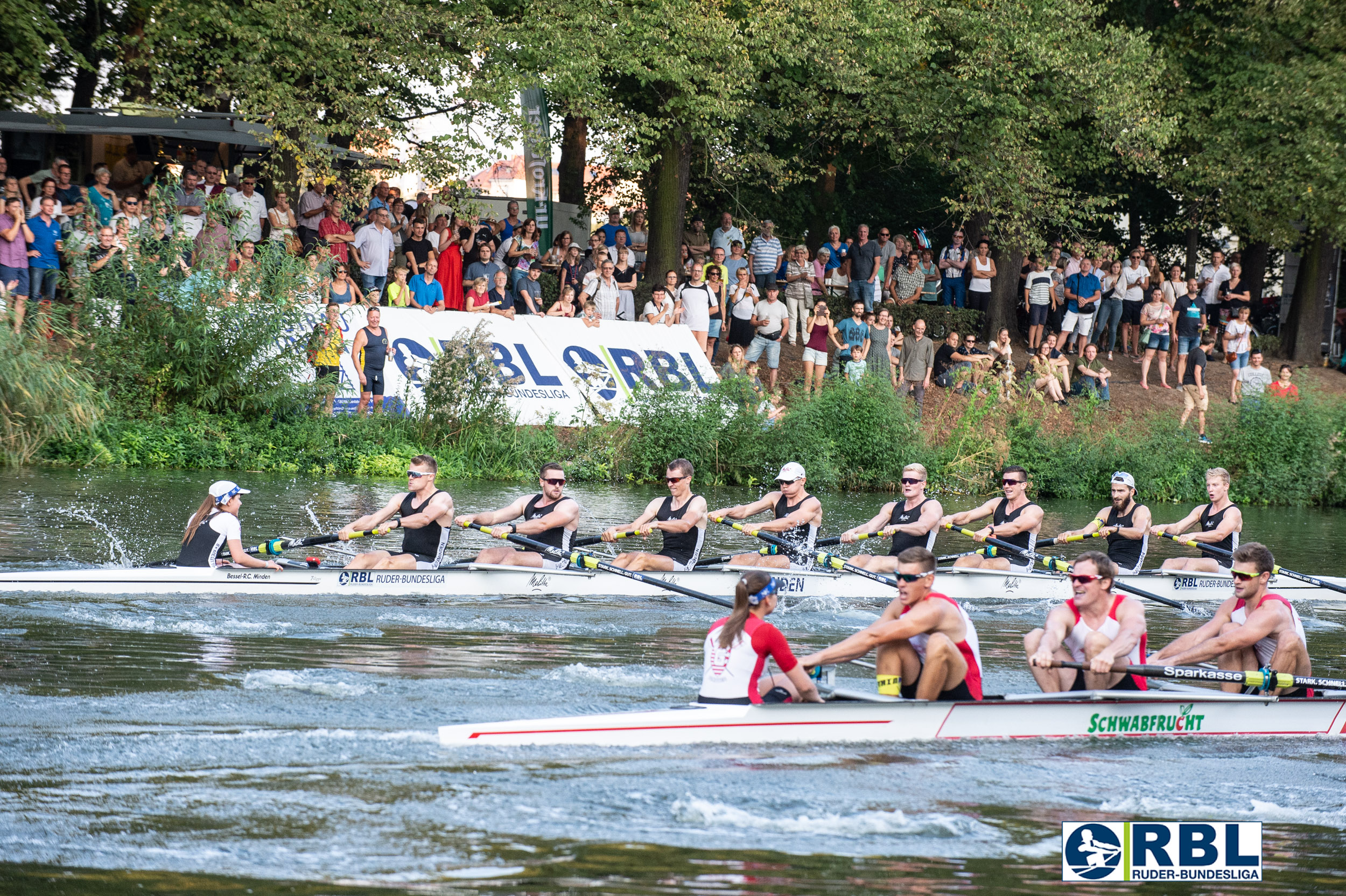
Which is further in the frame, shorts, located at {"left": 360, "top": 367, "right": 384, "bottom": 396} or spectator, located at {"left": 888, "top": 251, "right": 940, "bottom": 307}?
spectator, located at {"left": 888, "top": 251, "right": 940, "bottom": 307}

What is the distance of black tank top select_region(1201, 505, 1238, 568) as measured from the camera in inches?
650

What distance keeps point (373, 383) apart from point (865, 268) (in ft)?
33.5

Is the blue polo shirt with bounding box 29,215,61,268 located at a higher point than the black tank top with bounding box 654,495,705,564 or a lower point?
higher

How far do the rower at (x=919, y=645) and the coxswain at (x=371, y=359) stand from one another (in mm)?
13546

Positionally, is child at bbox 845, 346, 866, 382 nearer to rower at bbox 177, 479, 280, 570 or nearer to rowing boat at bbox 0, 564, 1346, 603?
rowing boat at bbox 0, 564, 1346, 603

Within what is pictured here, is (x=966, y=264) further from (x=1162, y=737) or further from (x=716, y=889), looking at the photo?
(x=716, y=889)

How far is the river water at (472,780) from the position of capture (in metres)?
6.75

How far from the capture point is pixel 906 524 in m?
15.3

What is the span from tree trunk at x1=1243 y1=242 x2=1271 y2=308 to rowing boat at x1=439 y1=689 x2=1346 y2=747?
27.9 metres

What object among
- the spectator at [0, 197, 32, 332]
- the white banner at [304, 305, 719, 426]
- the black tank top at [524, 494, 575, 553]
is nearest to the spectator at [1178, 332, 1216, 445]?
the white banner at [304, 305, 719, 426]

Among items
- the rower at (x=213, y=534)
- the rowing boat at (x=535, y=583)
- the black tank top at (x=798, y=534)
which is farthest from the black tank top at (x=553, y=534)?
the rower at (x=213, y=534)

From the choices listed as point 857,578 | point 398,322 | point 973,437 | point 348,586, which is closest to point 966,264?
point 973,437

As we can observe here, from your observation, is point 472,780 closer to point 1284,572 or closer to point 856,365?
point 1284,572

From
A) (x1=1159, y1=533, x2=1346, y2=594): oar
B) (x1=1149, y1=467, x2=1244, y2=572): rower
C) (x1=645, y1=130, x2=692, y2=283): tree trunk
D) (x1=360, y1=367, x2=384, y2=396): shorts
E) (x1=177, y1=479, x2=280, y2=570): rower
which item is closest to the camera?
(x1=177, y1=479, x2=280, y2=570): rower
